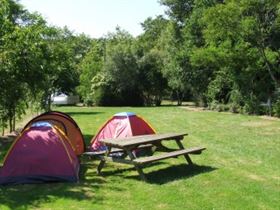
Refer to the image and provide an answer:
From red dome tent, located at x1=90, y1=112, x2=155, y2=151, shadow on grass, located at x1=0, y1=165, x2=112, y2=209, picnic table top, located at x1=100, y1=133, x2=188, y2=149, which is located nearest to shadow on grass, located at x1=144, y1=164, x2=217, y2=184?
picnic table top, located at x1=100, y1=133, x2=188, y2=149

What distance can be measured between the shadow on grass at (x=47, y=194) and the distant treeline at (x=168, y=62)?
401cm

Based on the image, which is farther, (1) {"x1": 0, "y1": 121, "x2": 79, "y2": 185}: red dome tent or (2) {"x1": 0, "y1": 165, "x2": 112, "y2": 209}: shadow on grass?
(1) {"x1": 0, "y1": 121, "x2": 79, "y2": 185}: red dome tent

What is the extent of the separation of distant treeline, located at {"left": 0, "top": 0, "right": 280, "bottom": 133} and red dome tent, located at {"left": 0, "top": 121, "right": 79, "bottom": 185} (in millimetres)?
3074

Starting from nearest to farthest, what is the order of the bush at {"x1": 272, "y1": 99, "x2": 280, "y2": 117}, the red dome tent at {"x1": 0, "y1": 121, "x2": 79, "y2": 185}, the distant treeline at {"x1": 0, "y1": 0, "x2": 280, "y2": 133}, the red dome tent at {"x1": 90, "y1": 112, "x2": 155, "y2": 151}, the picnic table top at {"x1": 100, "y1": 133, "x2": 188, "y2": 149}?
the red dome tent at {"x1": 0, "y1": 121, "x2": 79, "y2": 185} < the picnic table top at {"x1": 100, "y1": 133, "x2": 188, "y2": 149} < the red dome tent at {"x1": 90, "y1": 112, "x2": 155, "y2": 151} < the distant treeline at {"x1": 0, "y1": 0, "x2": 280, "y2": 133} < the bush at {"x1": 272, "y1": 99, "x2": 280, "y2": 117}

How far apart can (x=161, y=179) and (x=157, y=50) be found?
102 ft

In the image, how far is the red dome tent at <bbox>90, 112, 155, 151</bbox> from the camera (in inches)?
455

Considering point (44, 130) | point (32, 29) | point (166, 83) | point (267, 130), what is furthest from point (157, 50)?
point (44, 130)

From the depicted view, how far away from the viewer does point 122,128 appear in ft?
38.4

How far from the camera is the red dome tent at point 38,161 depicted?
849 centimetres

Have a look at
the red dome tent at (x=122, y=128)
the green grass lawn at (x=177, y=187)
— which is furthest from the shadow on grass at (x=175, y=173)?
the red dome tent at (x=122, y=128)

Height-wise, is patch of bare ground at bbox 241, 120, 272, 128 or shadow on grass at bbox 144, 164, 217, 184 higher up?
patch of bare ground at bbox 241, 120, 272, 128

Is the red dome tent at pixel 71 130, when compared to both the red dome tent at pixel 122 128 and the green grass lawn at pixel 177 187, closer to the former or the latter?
the red dome tent at pixel 122 128

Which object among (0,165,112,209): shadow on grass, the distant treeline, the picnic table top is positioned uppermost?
the distant treeline

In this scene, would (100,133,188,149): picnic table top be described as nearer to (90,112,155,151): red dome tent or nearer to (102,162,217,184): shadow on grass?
(102,162,217,184): shadow on grass
